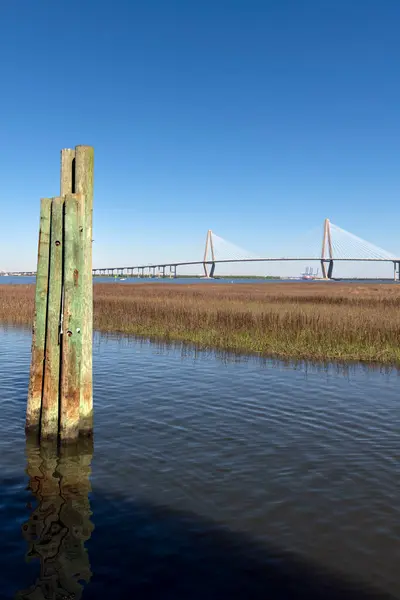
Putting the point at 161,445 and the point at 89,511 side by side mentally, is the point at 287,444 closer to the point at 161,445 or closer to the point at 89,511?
the point at 161,445

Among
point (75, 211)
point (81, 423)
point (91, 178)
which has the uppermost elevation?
point (91, 178)

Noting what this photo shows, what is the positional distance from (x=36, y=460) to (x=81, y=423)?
81 centimetres

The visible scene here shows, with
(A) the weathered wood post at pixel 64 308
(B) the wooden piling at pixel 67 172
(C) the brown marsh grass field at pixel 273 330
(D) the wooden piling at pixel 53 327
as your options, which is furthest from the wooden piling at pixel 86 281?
(C) the brown marsh grass field at pixel 273 330

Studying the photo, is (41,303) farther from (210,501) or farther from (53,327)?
(210,501)

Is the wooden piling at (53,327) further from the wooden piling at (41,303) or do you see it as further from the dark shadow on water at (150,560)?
the dark shadow on water at (150,560)

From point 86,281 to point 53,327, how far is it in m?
0.75

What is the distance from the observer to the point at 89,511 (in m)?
5.45

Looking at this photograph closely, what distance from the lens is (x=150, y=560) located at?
457cm

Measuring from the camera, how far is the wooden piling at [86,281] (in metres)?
7.19

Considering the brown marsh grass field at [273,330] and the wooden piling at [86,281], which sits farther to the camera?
the brown marsh grass field at [273,330]

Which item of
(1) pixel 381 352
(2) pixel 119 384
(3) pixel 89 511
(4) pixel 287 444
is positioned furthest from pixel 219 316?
(3) pixel 89 511

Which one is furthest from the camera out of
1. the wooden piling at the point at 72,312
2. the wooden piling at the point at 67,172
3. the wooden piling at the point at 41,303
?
the wooden piling at the point at 67,172

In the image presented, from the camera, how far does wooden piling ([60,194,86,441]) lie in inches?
275

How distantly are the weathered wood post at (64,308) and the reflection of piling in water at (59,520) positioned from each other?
383 millimetres
